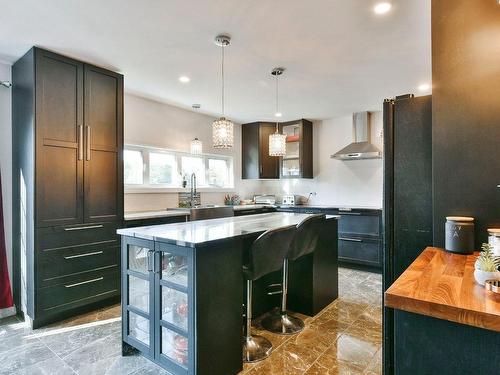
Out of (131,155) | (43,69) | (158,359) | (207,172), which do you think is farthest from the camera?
(207,172)

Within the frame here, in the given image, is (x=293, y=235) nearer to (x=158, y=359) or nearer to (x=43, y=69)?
(x=158, y=359)

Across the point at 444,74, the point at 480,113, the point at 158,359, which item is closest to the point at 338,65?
the point at 444,74

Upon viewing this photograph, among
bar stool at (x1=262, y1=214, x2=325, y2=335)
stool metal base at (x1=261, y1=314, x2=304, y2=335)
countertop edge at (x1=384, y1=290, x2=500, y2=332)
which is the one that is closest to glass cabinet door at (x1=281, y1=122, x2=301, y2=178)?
bar stool at (x1=262, y1=214, x2=325, y2=335)

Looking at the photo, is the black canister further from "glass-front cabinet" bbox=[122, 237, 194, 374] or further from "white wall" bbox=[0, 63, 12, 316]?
"white wall" bbox=[0, 63, 12, 316]

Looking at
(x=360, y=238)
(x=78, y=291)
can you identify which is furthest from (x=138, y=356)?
(x=360, y=238)

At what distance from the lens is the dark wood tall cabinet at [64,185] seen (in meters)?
2.58

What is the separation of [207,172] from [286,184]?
5.39 ft

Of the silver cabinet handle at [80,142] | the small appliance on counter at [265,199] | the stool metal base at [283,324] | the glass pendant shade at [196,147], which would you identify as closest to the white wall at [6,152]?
the silver cabinet handle at [80,142]

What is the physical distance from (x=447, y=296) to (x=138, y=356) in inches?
81.1

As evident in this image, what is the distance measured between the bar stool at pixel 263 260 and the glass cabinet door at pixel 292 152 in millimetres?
3233

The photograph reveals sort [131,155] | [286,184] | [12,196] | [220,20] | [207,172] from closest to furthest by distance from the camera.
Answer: [220,20] → [12,196] → [131,155] → [207,172] → [286,184]

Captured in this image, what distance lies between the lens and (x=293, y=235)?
2205 millimetres

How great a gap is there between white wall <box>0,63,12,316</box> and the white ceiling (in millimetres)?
318

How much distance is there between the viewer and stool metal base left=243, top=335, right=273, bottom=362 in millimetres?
2049
